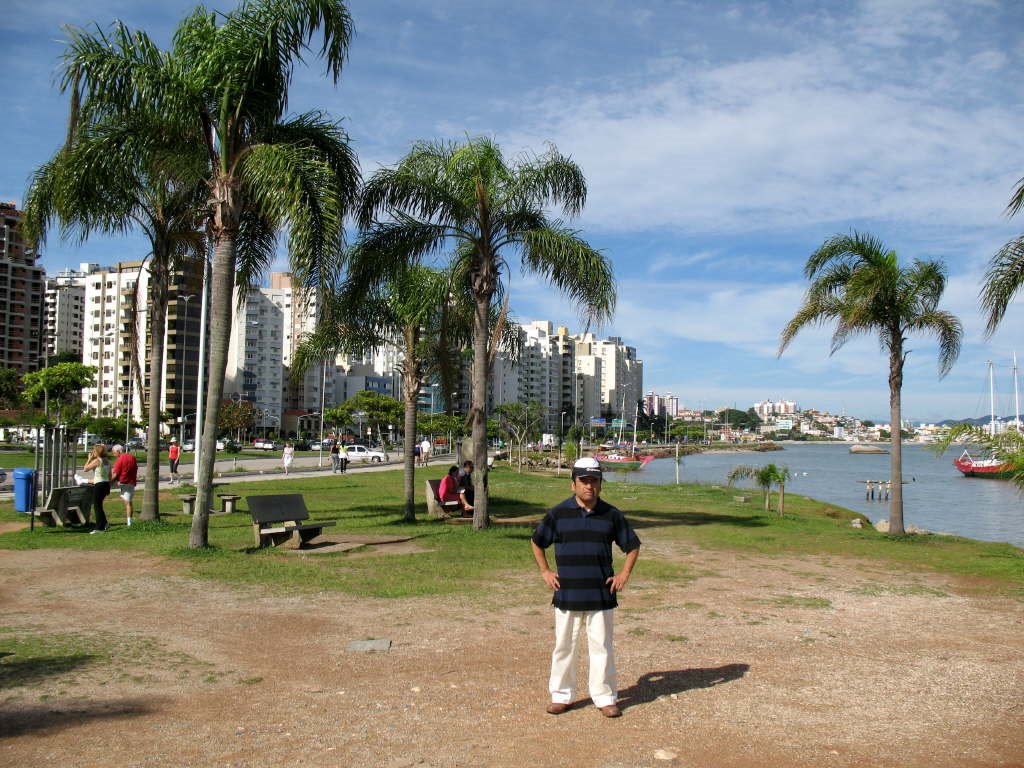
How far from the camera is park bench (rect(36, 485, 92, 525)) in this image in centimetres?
1412

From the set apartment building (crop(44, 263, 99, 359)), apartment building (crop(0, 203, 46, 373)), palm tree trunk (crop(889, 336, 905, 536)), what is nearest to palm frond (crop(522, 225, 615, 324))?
palm tree trunk (crop(889, 336, 905, 536))

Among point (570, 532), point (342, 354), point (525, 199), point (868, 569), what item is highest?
point (525, 199)

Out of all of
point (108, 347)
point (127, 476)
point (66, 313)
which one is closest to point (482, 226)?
point (127, 476)

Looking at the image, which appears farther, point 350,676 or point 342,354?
point 342,354

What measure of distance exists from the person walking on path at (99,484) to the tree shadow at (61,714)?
935 cm

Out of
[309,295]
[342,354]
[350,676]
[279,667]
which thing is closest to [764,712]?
[350,676]

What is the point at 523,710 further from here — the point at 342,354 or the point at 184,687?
the point at 342,354

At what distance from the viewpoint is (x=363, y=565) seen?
10797 millimetres

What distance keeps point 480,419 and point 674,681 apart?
878 centimetres

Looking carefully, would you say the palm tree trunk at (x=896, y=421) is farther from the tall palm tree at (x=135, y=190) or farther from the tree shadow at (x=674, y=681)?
the tall palm tree at (x=135, y=190)

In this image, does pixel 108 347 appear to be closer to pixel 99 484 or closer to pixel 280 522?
pixel 99 484

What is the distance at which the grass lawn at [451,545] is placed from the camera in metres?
9.99

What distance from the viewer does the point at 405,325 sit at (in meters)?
17.7

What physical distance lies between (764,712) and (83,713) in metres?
4.18
